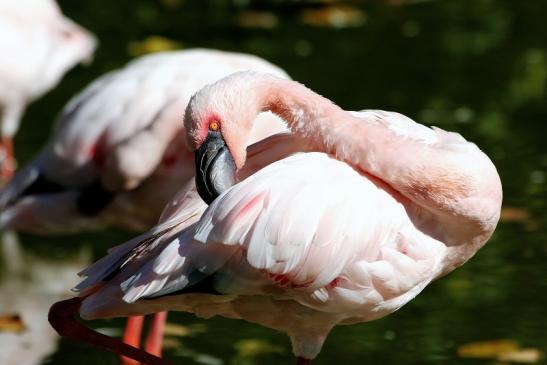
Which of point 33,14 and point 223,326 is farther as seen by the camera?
point 33,14

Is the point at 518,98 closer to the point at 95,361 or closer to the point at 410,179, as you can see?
the point at 95,361

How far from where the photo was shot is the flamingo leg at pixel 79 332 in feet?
12.9

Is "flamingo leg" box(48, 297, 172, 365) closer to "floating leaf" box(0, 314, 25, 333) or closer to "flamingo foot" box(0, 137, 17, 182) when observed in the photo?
"floating leaf" box(0, 314, 25, 333)

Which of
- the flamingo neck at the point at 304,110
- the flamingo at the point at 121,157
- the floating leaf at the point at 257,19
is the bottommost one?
the floating leaf at the point at 257,19

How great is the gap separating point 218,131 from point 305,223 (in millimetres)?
371

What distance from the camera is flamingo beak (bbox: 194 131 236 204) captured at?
3.51m

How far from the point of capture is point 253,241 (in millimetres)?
3381

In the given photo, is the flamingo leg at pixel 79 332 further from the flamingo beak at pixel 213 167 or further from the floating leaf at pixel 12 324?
the floating leaf at pixel 12 324

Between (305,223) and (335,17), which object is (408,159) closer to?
(305,223)

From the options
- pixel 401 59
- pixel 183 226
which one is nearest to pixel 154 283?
pixel 183 226

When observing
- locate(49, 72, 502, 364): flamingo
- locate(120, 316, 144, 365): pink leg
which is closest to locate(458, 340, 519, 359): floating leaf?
locate(49, 72, 502, 364): flamingo

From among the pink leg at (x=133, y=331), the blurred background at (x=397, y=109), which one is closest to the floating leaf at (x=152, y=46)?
the blurred background at (x=397, y=109)

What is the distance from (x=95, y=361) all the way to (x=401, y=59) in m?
3.90

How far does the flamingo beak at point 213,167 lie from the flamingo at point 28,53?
3778 millimetres
